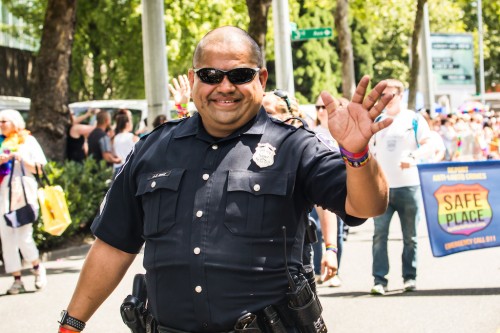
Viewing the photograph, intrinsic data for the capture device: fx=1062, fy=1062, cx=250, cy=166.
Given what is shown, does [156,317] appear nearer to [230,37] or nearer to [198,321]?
[198,321]

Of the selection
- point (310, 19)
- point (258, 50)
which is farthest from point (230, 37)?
point (310, 19)

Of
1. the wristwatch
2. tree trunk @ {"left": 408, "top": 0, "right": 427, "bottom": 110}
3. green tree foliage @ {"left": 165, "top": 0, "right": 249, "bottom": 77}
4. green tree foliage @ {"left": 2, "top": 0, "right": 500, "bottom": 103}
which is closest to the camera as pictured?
the wristwatch

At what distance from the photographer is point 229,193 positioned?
3584 millimetres

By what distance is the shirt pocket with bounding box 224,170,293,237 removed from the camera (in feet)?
11.6

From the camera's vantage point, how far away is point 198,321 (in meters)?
3.54

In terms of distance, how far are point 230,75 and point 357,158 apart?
24.1 inches

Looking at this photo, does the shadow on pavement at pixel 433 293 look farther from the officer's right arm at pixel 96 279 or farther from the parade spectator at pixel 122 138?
the parade spectator at pixel 122 138

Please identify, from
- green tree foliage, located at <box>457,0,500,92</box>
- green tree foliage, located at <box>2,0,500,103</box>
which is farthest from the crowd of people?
green tree foliage, located at <box>457,0,500,92</box>

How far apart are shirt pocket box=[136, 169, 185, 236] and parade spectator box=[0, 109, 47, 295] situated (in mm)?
6853

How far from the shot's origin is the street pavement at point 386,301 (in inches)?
319

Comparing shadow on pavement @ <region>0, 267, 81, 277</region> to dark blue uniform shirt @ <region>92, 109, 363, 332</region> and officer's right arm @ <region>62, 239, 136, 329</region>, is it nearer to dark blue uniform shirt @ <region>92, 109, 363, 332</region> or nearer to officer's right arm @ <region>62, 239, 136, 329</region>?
officer's right arm @ <region>62, 239, 136, 329</region>

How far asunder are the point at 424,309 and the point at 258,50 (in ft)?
17.4

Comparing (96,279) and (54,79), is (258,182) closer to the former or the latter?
(96,279)

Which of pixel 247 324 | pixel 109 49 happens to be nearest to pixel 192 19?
pixel 109 49
